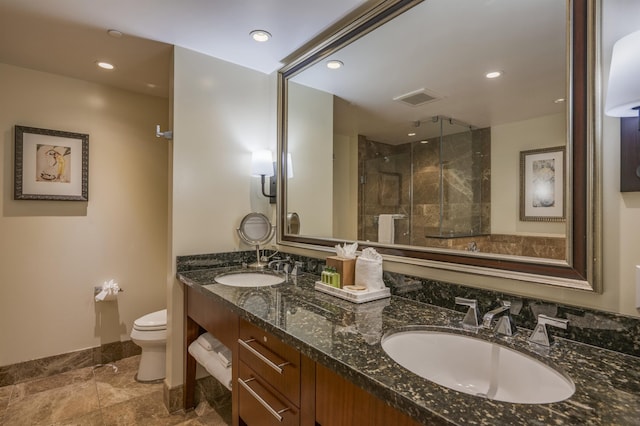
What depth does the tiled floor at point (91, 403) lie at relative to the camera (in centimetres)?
195

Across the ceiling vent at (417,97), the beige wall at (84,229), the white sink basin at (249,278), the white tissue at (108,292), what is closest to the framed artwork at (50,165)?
the beige wall at (84,229)

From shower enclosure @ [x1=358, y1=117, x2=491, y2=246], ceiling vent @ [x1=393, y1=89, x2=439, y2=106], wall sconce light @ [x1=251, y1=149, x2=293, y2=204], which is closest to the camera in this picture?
shower enclosure @ [x1=358, y1=117, x2=491, y2=246]

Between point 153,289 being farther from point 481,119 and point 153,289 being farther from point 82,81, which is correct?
point 481,119

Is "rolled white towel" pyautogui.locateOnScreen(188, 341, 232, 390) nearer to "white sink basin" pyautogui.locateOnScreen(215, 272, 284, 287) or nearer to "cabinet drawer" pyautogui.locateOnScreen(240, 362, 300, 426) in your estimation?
"cabinet drawer" pyautogui.locateOnScreen(240, 362, 300, 426)

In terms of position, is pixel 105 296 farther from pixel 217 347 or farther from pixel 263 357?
pixel 263 357

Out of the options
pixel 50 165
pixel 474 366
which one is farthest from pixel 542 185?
pixel 50 165

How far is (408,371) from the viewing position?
0.81 metres

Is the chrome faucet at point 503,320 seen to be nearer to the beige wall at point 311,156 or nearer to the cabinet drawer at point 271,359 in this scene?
the cabinet drawer at point 271,359

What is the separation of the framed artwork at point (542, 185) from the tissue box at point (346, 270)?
2.44 ft

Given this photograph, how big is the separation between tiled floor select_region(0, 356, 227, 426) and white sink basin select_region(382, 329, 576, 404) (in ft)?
4.87

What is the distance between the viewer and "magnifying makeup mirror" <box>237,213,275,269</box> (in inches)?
91.2

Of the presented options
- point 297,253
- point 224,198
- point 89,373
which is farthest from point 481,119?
point 89,373

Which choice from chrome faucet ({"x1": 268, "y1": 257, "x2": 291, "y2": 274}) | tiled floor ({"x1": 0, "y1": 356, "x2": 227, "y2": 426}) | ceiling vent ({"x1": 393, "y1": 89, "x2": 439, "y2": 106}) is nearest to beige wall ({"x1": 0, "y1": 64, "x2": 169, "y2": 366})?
tiled floor ({"x1": 0, "y1": 356, "x2": 227, "y2": 426})

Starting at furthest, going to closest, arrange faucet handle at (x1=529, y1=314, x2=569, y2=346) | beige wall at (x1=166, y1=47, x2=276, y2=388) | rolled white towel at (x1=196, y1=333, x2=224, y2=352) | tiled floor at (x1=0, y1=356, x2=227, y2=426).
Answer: beige wall at (x1=166, y1=47, x2=276, y2=388) < tiled floor at (x1=0, y1=356, x2=227, y2=426) < rolled white towel at (x1=196, y1=333, x2=224, y2=352) < faucet handle at (x1=529, y1=314, x2=569, y2=346)
